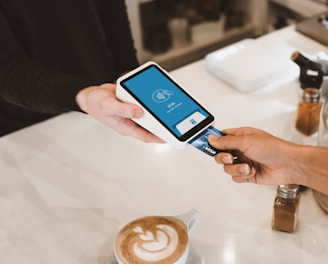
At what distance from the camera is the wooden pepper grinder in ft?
2.95

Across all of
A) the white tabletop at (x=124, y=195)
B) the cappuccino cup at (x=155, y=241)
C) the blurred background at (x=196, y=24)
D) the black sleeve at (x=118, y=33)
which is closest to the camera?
the cappuccino cup at (x=155, y=241)

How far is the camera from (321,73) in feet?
2.99

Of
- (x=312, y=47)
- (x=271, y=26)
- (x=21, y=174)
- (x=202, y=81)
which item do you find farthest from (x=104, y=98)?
(x=271, y=26)

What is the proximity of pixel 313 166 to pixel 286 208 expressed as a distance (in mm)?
82

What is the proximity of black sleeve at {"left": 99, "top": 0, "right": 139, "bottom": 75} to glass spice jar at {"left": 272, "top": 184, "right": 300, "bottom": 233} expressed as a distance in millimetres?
607

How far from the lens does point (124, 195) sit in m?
0.82

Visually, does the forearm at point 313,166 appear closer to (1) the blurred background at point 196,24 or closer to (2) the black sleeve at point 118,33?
(2) the black sleeve at point 118,33

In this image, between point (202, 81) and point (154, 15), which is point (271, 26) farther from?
point (202, 81)

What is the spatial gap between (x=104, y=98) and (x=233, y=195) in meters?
0.27

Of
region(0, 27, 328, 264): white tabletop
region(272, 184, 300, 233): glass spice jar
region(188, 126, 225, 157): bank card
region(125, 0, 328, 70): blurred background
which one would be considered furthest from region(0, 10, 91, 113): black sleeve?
region(125, 0, 328, 70): blurred background

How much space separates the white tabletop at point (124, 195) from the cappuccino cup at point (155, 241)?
83 mm

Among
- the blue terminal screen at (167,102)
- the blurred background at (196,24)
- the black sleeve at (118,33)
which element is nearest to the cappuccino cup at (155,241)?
the blue terminal screen at (167,102)

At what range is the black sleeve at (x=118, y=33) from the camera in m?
1.13

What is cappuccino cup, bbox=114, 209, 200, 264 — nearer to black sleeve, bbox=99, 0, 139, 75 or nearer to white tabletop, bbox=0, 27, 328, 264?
white tabletop, bbox=0, 27, 328, 264
